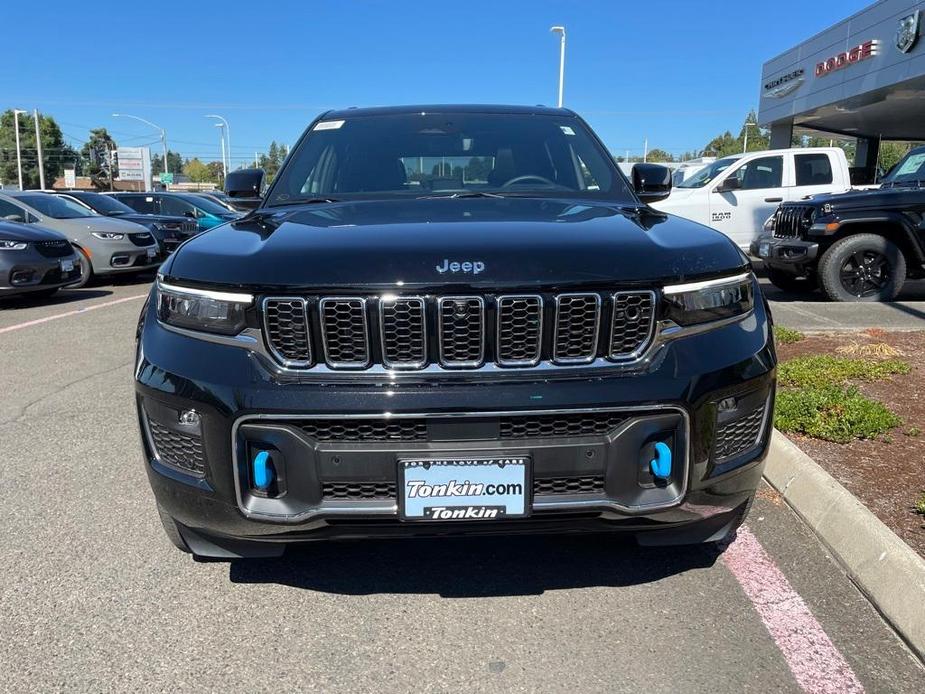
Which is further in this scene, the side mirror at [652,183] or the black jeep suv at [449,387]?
the side mirror at [652,183]

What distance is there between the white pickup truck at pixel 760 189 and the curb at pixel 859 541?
9380 millimetres

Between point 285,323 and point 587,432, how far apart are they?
922 mm

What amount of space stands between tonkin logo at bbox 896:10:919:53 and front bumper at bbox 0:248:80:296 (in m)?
20.1

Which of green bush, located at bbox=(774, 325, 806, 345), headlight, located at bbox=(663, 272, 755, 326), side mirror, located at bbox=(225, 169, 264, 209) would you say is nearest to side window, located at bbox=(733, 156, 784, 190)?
green bush, located at bbox=(774, 325, 806, 345)

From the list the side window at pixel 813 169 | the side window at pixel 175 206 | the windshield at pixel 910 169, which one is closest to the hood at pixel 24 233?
the side window at pixel 175 206

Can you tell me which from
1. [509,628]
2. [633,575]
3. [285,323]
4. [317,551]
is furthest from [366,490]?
[633,575]

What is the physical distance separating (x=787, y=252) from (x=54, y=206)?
1138cm

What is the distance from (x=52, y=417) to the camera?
4859mm

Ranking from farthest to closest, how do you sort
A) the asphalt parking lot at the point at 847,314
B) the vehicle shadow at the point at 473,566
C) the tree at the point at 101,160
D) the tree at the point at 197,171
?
the tree at the point at 197,171, the tree at the point at 101,160, the asphalt parking lot at the point at 847,314, the vehicle shadow at the point at 473,566

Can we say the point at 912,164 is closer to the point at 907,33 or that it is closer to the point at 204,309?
the point at 204,309

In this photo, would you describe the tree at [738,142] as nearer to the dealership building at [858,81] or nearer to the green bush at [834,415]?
the dealership building at [858,81]

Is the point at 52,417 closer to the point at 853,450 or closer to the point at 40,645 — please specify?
the point at 40,645

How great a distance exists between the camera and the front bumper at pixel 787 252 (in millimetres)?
8852

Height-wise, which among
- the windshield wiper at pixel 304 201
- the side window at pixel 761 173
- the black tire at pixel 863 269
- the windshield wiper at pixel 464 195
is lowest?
the black tire at pixel 863 269
